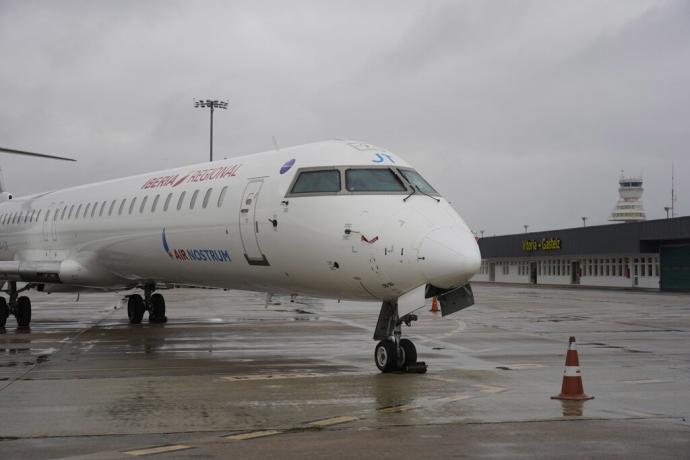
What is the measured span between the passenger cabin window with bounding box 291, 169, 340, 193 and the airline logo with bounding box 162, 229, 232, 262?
7.57 ft

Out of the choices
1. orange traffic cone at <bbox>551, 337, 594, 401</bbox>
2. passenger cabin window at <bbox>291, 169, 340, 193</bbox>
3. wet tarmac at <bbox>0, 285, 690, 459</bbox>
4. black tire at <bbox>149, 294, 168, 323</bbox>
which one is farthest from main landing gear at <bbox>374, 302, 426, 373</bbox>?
black tire at <bbox>149, 294, 168, 323</bbox>

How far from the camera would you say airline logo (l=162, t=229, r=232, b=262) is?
16.9 m


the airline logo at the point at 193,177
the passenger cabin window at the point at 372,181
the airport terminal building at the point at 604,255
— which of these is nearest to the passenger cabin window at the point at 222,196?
the airline logo at the point at 193,177

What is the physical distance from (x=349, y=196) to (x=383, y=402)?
4.22 meters

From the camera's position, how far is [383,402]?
11000 mm

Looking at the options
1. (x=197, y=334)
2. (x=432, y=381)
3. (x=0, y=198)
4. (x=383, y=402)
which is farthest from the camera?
(x=0, y=198)

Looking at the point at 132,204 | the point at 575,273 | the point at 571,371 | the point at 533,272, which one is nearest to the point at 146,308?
the point at 132,204

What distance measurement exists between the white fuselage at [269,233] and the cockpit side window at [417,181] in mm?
187

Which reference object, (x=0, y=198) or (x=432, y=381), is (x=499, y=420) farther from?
(x=0, y=198)

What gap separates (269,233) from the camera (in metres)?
15.4

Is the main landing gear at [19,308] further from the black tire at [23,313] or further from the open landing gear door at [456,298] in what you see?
the open landing gear door at [456,298]

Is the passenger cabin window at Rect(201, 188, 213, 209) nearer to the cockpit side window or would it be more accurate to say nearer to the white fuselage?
the white fuselage

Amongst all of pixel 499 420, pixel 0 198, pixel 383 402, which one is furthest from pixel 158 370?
pixel 0 198

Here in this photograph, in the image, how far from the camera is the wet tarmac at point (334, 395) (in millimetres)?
8508
